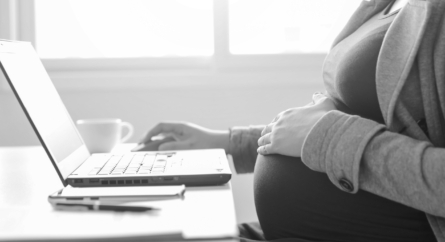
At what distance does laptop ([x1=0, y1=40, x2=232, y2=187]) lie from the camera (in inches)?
27.9

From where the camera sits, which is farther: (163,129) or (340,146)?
(163,129)

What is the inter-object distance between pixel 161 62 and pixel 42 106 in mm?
1155

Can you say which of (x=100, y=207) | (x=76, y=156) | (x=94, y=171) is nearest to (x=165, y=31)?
(x=76, y=156)

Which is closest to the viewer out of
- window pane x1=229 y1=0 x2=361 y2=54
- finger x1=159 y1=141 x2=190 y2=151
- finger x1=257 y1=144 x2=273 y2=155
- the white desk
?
the white desk

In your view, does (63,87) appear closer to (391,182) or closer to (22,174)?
(22,174)

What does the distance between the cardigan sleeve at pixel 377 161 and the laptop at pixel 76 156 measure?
152 mm

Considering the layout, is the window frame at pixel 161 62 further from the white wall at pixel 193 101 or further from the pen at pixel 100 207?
the pen at pixel 100 207

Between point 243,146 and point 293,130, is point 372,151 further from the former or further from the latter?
point 243,146

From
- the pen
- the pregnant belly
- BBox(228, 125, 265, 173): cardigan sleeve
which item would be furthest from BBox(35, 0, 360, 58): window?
the pen

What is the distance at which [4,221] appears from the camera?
0.53 metres

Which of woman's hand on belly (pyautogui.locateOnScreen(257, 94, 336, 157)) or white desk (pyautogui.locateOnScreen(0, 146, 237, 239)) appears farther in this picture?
woman's hand on belly (pyautogui.locateOnScreen(257, 94, 336, 157))

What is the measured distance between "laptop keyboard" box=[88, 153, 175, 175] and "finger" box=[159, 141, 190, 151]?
0.48 feet

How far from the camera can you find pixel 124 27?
198 cm

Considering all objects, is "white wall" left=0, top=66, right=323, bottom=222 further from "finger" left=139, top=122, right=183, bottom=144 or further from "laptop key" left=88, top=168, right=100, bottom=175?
"laptop key" left=88, top=168, right=100, bottom=175
